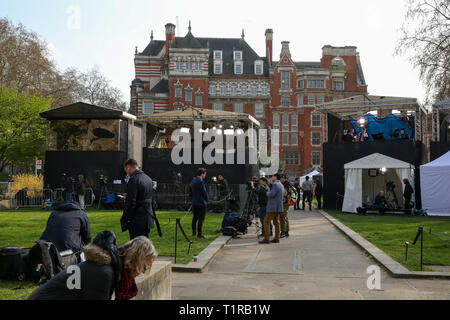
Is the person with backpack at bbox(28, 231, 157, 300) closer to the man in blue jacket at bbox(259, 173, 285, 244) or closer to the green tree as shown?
the man in blue jacket at bbox(259, 173, 285, 244)

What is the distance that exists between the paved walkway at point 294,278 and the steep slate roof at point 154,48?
6062 cm

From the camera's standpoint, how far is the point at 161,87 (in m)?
62.4

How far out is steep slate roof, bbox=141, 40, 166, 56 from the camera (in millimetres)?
68294

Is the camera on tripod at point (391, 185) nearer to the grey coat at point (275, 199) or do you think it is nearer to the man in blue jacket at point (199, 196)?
the grey coat at point (275, 199)

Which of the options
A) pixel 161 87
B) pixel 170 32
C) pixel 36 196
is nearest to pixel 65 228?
pixel 36 196

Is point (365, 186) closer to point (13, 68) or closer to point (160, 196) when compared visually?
point (160, 196)

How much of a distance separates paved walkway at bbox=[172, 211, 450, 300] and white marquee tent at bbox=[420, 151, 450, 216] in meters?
12.0

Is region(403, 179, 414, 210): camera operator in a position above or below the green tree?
below

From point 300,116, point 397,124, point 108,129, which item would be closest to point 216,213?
point 108,129

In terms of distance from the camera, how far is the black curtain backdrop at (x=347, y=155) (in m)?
24.5

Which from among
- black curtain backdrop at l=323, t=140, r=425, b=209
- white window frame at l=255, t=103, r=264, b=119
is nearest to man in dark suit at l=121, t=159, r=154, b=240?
black curtain backdrop at l=323, t=140, r=425, b=209

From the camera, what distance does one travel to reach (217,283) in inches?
292
